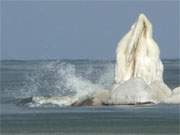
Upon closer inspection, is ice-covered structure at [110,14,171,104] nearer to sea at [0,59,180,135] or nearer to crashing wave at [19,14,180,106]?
crashing wave at [19,14,180,106]

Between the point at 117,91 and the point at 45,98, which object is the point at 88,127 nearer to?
the point at 117,91

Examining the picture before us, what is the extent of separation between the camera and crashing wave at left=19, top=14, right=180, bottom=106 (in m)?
53.1

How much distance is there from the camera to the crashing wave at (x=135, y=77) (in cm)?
5309

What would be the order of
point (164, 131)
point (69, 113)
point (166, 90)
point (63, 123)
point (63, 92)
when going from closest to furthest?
point (164, 131)
point (63, 123)
point (69, 113)
point (166, 90)
point (63, 92)

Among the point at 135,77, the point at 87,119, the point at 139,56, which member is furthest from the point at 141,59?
the point at 87,119

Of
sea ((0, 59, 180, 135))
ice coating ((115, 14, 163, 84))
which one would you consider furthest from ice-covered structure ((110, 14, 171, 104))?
sea ((0, 59, 180, 135))

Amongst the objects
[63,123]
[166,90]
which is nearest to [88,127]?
[63,123]

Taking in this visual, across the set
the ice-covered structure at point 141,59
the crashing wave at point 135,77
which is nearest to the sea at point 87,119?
the crashing wave at point 135,77

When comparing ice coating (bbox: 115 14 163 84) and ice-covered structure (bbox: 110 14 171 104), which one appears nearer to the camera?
ice-covered structure (bbox: 110 14 171 104)

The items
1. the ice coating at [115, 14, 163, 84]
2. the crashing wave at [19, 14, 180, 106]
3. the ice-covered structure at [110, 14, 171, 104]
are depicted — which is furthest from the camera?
the ice coating at [115, 14, 163, 84]

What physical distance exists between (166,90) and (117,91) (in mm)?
2747

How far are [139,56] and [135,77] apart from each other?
190 cm

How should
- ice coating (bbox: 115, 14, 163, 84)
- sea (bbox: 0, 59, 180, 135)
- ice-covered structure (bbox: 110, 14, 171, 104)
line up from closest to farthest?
sea (bbox: 0, 59, 180, 135) → ice-covered structure (bbox: 110, 14, 171, 104) → ice coating (bbox: 115, 14, 163, 84)

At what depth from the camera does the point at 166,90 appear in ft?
179
